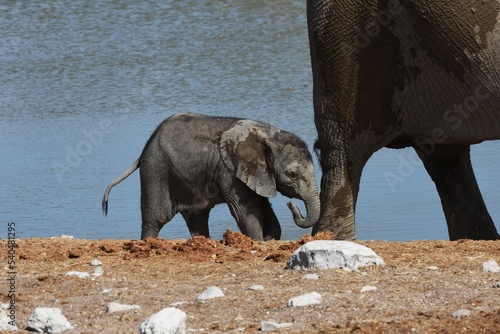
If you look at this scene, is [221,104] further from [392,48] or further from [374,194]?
[392,48]

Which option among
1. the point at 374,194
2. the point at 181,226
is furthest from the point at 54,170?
the point at 374,194

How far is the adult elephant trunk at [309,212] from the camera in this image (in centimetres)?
873

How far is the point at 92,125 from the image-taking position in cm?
1273

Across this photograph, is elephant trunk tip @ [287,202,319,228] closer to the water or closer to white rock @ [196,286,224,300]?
the water

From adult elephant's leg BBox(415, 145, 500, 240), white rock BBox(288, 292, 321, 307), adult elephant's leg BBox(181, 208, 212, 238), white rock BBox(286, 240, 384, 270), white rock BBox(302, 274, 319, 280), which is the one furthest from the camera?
adult elephant's leg BBox(181, 208, 212, 238)

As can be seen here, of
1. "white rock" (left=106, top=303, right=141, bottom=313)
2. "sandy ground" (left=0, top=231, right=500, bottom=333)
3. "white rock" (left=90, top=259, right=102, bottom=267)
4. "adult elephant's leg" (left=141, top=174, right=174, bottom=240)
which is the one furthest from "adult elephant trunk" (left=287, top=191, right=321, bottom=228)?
"white rock" (left=106, top=303, right=141, bottom=313)

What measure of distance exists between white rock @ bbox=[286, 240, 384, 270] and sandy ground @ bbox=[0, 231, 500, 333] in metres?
0.05

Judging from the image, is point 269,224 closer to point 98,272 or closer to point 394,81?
point 394,81

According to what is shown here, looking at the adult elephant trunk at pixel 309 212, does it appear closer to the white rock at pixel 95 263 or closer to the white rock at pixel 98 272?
the white rock at pixel 95 263

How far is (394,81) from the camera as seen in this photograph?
7.54 meters

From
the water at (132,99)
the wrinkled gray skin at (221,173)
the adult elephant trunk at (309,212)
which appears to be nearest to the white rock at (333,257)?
the adult elephant trunk at (309,212)

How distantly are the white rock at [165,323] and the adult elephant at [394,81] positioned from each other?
2.90m

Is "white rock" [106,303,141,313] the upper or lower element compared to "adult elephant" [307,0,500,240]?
lower

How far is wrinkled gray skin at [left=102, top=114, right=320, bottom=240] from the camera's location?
9.18 m
